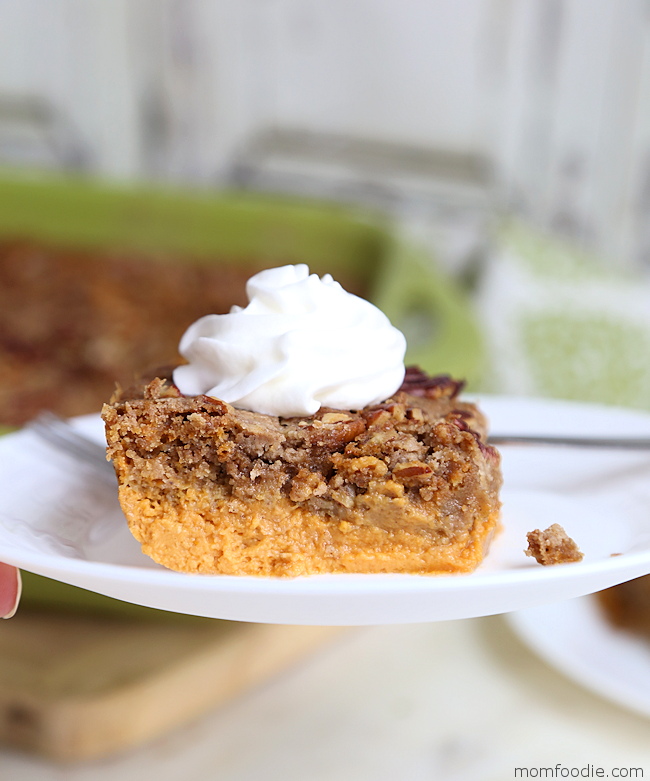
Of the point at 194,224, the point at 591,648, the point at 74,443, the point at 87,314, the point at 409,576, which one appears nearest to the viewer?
the point at 409,576

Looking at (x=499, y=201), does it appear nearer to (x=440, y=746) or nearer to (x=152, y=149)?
(x=152, y=149)

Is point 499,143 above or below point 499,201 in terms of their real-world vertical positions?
above

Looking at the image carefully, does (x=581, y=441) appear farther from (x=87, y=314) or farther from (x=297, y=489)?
(x=87, y=314)

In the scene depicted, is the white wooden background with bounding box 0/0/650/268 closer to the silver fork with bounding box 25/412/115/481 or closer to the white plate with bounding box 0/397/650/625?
the white plate with bounding box 0/397/650/625

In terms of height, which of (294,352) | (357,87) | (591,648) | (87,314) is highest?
(357,87)

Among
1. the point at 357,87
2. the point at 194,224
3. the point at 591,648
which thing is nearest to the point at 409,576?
the point at 591,648

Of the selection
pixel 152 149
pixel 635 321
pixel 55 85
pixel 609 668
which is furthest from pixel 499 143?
pixel 609 668

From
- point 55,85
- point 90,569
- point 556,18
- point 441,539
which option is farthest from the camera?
point 55,85

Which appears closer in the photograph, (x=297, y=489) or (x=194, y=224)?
(x=297, y=489)
